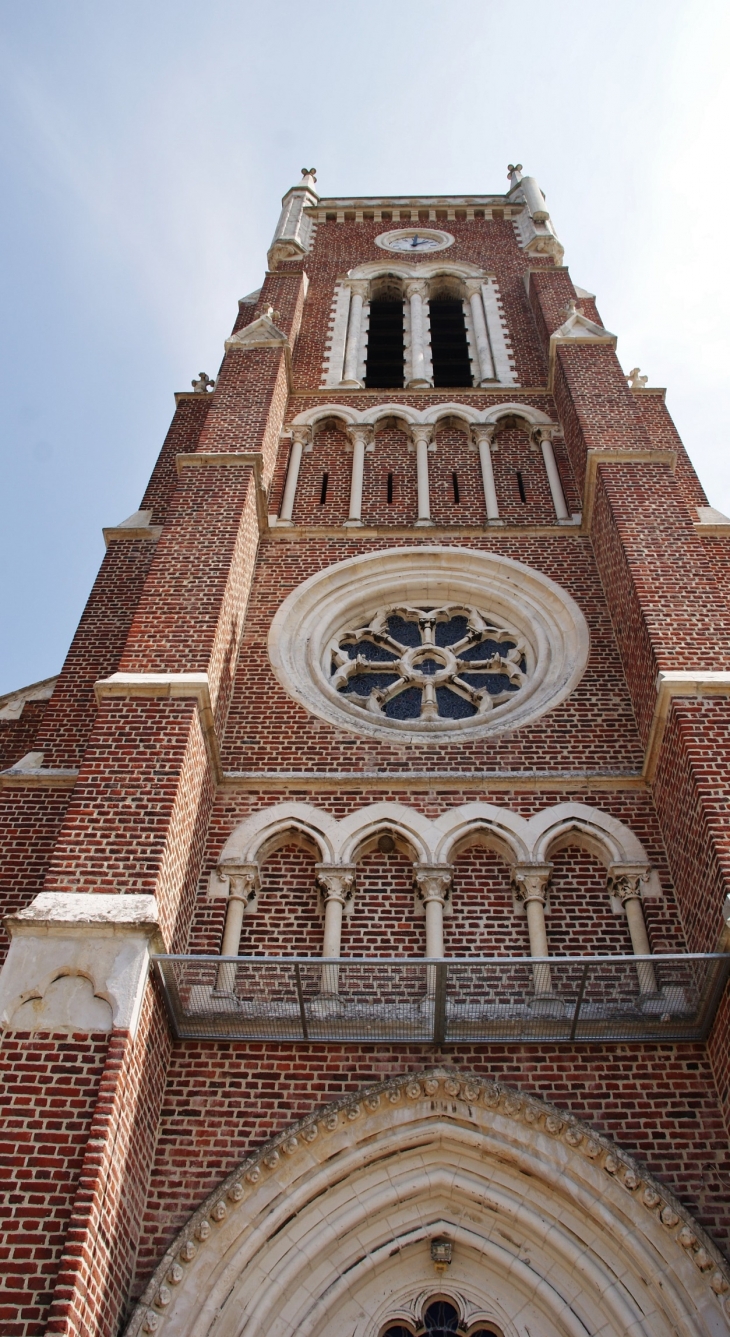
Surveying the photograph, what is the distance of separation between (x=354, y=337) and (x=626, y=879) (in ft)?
34.9

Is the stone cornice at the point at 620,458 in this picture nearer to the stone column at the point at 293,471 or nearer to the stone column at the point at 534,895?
the stone column at the point at 293,471

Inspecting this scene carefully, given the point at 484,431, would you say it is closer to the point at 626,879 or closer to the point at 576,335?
the point at 576,335

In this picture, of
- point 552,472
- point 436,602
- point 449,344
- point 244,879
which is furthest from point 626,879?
point 449,344

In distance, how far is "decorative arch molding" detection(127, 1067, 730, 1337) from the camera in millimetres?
6512

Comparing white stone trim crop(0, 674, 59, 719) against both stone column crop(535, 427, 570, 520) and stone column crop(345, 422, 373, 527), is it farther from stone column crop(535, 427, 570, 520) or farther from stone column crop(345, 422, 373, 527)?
stone column crop(535, 427, 570, 520)

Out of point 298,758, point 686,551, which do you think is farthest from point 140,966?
point 686,551

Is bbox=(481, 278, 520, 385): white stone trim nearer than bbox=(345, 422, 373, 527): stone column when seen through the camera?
No

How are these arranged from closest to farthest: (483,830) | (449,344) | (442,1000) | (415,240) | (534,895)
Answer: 1. (442,1000)
2. (534,895)
3. (483,830)
4. (449,344)
5. (415,240)

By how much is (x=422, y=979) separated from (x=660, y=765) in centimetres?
254

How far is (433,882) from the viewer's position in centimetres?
868

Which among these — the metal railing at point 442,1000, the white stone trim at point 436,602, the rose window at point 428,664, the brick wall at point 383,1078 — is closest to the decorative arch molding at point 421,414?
the white stone trim at point 436,602

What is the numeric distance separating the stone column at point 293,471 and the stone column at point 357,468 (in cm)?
59

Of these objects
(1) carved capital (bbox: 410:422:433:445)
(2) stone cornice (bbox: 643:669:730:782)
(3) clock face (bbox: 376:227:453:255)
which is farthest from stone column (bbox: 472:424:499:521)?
(3) clock face (bbox: 376:227:453:255)

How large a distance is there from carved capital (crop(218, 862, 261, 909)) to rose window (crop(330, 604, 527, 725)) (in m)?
2.16
